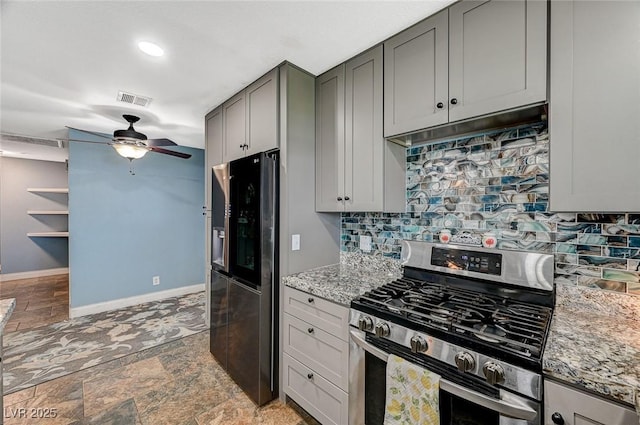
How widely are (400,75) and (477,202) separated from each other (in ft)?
2.96

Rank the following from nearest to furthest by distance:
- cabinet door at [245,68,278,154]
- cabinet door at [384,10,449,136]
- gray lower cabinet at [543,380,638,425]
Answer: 1. gray lower cabinet at [543,380,638,425]
2. cabinet door at [384,10,449,136]
3. cabinet door at [245,68,278,154]

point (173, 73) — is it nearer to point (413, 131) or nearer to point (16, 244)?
point (413, 131)

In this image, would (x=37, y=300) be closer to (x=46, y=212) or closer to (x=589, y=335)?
(x=46, y=212)

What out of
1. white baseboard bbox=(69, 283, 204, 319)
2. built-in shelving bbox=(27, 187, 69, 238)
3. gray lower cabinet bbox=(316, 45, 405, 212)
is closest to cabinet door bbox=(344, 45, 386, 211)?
gray lower cabinet bbox=(316, 45, 405, 212)

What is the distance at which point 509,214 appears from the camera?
1.55m

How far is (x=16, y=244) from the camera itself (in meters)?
5.61

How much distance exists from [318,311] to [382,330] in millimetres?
512

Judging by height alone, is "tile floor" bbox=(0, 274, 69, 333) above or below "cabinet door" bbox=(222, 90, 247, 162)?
below

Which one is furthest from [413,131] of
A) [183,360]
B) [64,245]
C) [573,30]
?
[64,245]

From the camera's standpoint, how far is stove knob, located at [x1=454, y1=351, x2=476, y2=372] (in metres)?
1.02

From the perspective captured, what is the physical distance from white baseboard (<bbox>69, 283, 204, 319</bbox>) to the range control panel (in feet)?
13.9

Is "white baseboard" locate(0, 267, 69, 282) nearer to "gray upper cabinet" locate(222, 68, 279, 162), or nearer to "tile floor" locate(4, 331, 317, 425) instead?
"tile floor" locate(4, 331, 317, 425)

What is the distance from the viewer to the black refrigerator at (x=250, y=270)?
1.96 m

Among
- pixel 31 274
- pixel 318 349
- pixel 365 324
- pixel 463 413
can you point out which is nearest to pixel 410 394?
pixel 463 413
